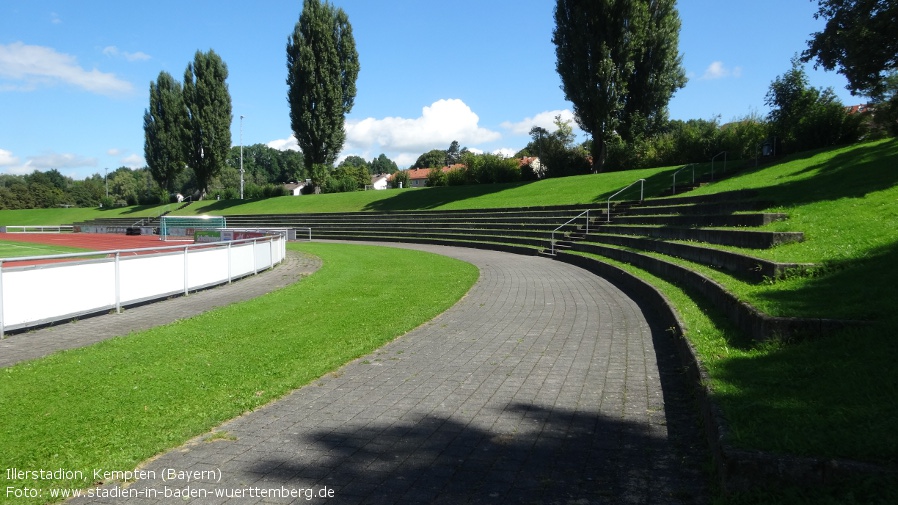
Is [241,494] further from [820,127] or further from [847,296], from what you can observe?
[820,127]

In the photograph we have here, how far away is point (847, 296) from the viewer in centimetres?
554

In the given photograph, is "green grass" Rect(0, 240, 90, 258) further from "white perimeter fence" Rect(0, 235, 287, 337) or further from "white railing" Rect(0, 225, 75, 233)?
"white railing" Rect(0, 225, 75, 233)

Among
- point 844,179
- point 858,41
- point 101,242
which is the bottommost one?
point 101,242

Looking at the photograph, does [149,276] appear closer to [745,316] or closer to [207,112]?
[745,316]

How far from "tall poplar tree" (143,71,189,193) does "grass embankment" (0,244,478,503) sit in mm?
69472

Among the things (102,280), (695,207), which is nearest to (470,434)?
(102,280)

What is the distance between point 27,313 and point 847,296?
35.4 ft

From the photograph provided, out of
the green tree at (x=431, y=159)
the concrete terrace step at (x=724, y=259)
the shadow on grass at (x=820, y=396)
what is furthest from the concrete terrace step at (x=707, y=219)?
the green tree at (x=431, y=159)

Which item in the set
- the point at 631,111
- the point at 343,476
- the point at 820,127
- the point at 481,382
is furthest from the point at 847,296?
the point at 631,111

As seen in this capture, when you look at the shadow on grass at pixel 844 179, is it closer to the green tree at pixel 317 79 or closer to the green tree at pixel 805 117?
the green tree at pixel 805 117

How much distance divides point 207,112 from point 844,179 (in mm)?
64688

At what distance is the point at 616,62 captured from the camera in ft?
117

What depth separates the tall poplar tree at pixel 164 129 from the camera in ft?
237

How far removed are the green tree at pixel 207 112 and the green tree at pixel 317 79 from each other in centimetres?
1493
